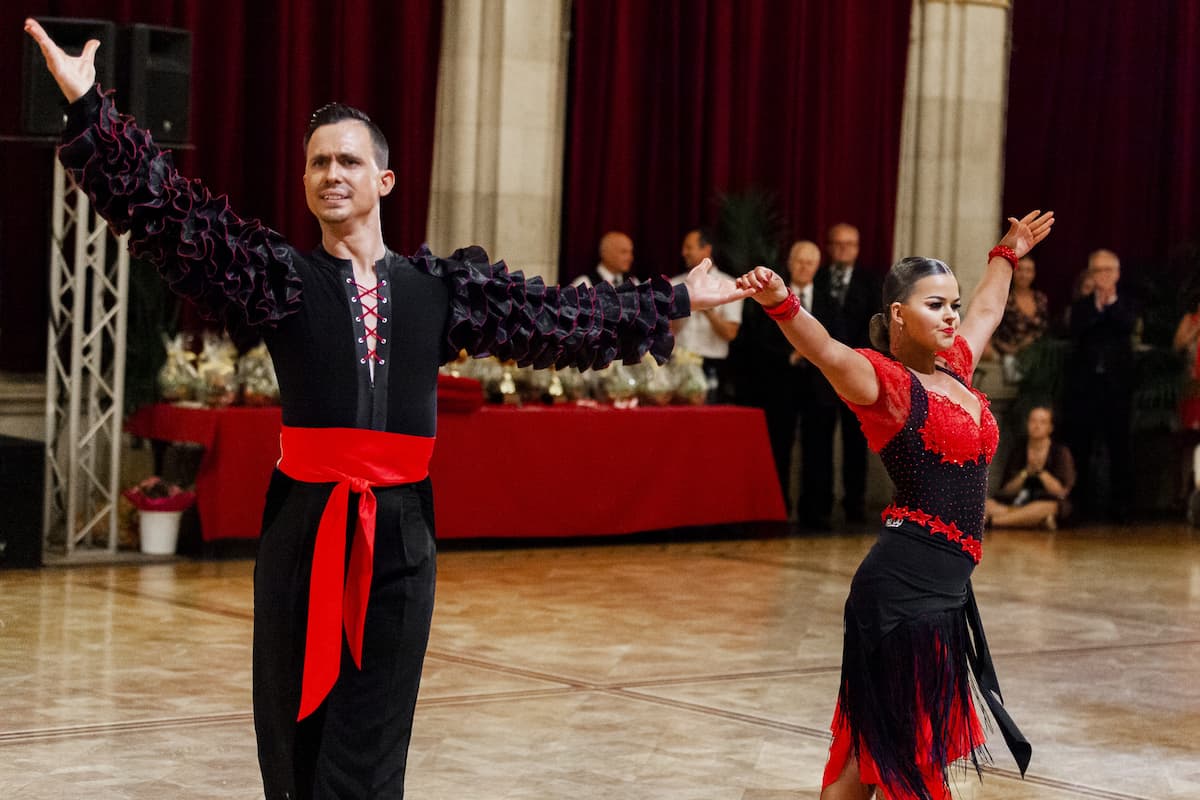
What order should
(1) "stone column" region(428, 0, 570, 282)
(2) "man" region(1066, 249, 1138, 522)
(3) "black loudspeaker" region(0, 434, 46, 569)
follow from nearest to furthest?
(3) "black loudspeaker" region(0, 434, 46, 569)
(1) "stone column" region(428, 0, 570, 282)
(2) "man" region(1066, 249, 1138, 522)

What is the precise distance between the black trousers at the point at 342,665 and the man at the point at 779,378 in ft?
25.3

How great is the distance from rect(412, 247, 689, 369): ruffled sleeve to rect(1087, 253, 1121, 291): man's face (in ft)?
28.7

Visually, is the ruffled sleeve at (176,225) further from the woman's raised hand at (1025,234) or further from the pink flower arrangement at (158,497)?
the pink flower arrangement at (158,497)

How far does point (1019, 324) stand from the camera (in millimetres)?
12367

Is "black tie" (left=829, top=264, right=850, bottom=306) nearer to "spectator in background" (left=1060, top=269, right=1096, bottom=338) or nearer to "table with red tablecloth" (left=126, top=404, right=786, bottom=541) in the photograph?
"table with red tablecloth" (left=126, top=404, right=786, bottom=541)

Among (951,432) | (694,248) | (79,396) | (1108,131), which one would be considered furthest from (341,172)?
(1108,131)

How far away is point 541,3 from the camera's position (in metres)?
10.9

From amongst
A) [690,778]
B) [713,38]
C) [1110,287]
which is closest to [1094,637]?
[690,778]

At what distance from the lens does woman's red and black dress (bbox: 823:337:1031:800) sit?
403 cm

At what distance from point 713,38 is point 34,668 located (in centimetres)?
715

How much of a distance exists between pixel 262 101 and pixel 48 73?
2.34 meters

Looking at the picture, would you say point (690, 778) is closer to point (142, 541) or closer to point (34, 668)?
point (34, 668)

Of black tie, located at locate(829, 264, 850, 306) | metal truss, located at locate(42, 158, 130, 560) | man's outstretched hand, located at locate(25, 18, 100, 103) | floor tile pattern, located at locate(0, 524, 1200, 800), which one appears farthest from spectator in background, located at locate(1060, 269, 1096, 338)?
man's outstretched hand, located at locate(25, 18, 100, 103)

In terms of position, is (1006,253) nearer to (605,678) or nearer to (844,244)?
(605,678)
